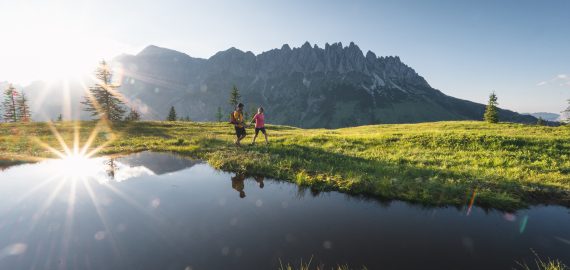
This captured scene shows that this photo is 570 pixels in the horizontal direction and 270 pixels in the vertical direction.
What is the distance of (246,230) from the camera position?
5.75m

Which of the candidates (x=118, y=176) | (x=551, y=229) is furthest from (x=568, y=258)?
(x=118, y=176)

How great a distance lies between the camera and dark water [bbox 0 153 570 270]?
4723 mm

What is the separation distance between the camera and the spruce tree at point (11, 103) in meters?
68.9

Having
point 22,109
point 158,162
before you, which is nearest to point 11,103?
point 22,109

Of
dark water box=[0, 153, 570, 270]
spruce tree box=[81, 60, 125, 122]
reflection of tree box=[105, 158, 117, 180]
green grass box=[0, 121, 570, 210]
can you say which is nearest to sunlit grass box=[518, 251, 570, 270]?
dark water box=[0, 153, 570, 270]

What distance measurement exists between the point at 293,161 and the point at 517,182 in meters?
8.30

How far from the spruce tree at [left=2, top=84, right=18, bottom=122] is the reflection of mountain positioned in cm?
8299

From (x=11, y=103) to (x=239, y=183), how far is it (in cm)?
9986

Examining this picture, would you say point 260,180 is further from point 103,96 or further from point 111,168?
point 103,96

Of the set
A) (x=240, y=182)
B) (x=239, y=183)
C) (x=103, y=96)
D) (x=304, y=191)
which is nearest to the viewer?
(x=304, y=191)

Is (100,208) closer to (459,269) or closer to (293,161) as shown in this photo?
(293,161)

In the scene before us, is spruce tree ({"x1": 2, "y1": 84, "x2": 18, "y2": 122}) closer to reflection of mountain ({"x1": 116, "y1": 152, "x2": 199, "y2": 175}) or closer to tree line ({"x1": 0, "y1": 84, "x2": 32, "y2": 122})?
tree line ({"x1": 0, "y1": 84, "x2": 32, "y2": 122})

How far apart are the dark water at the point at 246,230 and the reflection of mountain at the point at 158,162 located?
2.69m

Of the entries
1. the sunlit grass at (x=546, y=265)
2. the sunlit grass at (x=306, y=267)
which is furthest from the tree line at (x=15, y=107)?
the sunlit grass at (x=546, y=265)
